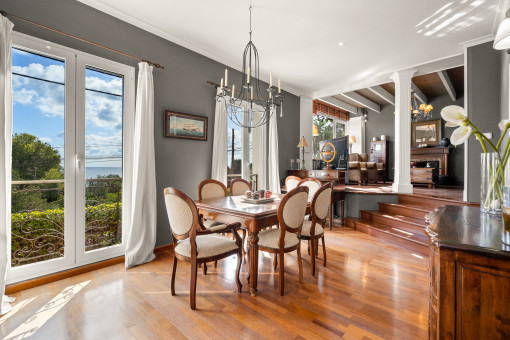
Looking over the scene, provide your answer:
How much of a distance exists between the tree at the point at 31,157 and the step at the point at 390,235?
13.9 feet

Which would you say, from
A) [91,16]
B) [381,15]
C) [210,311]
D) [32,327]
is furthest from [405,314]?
[91,16]

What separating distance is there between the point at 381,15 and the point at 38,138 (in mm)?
3914

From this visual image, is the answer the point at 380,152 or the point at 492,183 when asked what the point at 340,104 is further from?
the point at 492,183

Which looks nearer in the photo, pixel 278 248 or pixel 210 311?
pixel 210 311

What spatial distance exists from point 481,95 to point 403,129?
1.23 metres

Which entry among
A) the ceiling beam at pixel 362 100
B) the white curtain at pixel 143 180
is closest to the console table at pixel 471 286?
the white curtain at pixel 143 180

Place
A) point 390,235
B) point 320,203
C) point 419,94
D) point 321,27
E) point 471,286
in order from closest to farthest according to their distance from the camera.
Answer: point 471,286, point 320,203, point 321,27, point 390,235, point 419,94

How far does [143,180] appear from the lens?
289 cm

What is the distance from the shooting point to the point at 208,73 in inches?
150

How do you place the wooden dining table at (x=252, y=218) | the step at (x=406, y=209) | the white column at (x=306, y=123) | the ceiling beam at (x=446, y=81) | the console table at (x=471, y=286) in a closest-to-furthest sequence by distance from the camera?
1. the console table at (x=471, y=286)
2. the wooden dining table at (x=252, y=218)
3. the step at (x=406, y=209)
4. the ceiling beam at (x=446, y=81)
5. the white column at (x=306, y=123)

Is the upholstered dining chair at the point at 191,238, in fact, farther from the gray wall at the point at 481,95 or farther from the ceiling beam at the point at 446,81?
the ceiling beam at the point at 446,81

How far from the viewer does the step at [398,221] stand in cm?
359

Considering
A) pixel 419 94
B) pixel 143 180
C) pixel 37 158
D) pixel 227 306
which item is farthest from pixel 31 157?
pixel 419 94

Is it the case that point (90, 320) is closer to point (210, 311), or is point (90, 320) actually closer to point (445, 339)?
Result: point (210, 311)
